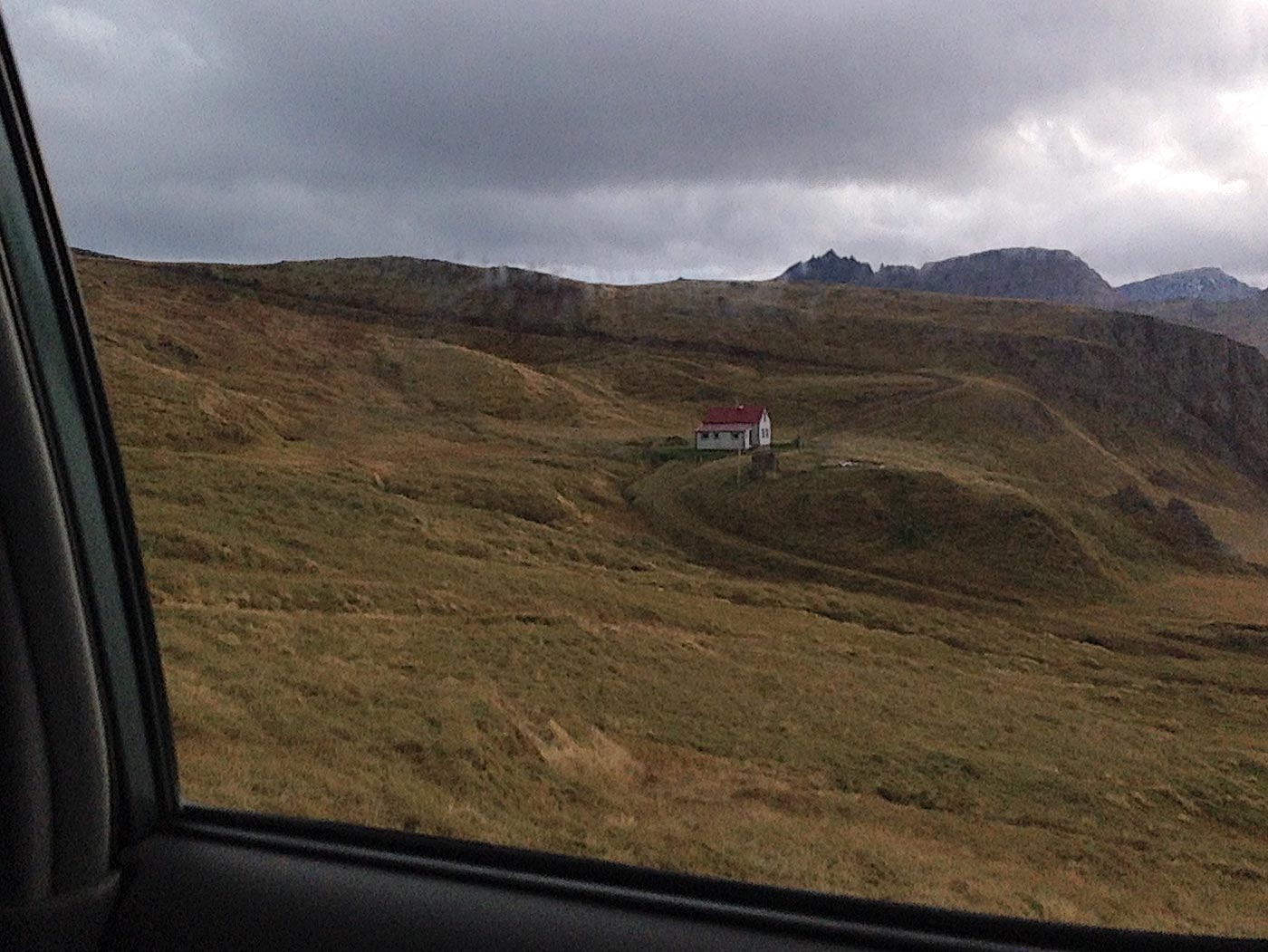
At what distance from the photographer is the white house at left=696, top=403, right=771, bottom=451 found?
1404 inches

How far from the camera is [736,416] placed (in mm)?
37250

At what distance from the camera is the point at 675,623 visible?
12406 mm

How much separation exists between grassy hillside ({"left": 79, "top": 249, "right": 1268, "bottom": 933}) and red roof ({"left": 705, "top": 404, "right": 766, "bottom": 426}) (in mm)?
1213

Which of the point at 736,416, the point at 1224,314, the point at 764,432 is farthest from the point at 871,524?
the point at 1224,314

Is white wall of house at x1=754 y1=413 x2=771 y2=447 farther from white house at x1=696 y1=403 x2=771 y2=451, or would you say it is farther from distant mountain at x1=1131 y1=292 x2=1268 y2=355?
distant mountain at x1=1131 y1=292 x2=1268 y2=355

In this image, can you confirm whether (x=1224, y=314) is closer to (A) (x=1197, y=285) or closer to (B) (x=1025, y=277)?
(B) (x=1025, y=277)

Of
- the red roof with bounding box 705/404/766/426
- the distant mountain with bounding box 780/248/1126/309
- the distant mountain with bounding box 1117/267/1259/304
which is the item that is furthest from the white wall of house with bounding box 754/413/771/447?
the distant mountain with bounding box 1117/267/1259/304

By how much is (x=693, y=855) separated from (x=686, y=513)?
2484 cm

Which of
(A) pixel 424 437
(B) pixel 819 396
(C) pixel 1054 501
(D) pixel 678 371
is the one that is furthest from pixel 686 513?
(D) pixel 678 371

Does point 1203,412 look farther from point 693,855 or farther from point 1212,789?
point 693,855

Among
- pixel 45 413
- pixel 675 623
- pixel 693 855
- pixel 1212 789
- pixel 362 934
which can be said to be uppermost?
pixel 45 413

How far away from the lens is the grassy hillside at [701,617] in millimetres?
3445

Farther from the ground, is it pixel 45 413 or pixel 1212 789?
pixel 45 413

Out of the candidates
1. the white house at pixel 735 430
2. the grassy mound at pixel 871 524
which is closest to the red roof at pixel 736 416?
the white house at pixel 735 430
